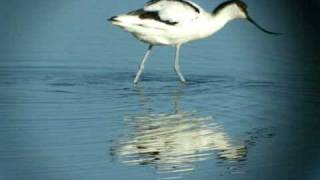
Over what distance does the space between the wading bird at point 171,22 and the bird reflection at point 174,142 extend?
1.63 m

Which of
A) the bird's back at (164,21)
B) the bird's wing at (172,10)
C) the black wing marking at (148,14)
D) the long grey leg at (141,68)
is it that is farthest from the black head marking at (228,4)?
the long grey leg at (141,68)

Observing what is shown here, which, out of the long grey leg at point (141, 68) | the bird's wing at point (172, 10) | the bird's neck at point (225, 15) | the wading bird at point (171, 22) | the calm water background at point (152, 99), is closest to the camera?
the calm water background at point (152, 99)

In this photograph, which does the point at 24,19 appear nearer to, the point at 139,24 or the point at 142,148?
the point at 139,24

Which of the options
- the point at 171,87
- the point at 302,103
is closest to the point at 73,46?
the point at 171,87

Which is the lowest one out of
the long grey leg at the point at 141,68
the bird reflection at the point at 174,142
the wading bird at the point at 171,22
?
the bird reflection at the point at 174,142

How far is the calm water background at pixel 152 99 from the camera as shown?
→ 6.11m

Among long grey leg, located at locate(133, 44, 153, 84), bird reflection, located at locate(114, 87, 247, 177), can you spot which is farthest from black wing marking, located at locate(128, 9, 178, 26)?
bird reflection, located at locate(114, 87, 247, 177)

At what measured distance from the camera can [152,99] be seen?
8.23 metres

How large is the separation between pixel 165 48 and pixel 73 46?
1030mm

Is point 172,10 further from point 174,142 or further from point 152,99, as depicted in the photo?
point 174,142

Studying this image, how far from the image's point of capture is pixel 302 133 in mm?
7152

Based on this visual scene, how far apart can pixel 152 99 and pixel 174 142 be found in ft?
5.28

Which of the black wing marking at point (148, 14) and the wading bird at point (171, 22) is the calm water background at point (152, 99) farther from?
the black wing marking at point (148, 14)

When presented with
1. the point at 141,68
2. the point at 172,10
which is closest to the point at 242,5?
the point at 172,10
